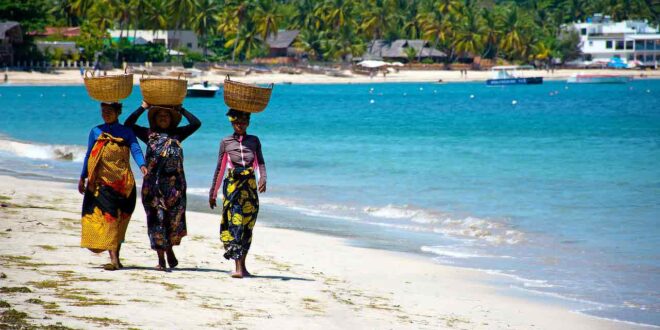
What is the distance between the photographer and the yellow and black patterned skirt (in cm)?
893

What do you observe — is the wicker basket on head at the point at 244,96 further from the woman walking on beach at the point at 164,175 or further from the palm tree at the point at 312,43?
the palm tree at the point at 312,43

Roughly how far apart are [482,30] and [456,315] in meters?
121

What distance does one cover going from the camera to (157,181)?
8.90 m

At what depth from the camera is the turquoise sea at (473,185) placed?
39.9ft

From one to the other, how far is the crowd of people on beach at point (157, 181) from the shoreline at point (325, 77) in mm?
78609

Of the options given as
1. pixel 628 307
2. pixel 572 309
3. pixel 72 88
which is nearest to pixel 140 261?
pixel 572 309

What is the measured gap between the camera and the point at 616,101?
78.1m

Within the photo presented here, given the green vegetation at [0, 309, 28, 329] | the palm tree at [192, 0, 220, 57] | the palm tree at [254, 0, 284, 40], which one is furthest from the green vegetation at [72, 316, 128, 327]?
the palm tree at [254, 0, 284, 40]

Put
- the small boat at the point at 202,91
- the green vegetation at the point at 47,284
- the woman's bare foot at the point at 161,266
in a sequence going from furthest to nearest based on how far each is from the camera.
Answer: the small boat at the point at 202,91
the woman's bare foot at the point at 161,266
the green vegetation at the point at 47,284

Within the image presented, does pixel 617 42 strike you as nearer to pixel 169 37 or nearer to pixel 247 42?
pixel 247 42

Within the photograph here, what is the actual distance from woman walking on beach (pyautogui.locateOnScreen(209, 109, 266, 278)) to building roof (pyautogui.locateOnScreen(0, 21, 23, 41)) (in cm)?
7775

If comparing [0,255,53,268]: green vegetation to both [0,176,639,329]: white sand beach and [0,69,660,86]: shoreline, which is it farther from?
[0,69,660,86]: shoreline

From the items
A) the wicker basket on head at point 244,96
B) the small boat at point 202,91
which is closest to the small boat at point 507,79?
the small boat at point 202,91

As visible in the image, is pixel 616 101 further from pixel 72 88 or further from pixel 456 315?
pixel 456 315
